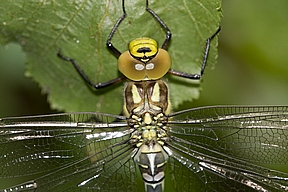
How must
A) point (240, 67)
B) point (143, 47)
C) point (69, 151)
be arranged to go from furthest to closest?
point (240, 67), point (69, 151), point (143, 47)

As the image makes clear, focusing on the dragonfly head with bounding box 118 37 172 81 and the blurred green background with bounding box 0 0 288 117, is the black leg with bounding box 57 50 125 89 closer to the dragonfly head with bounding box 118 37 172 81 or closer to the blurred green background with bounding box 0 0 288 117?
the dragonfly head with bounding box 118 37 172 81

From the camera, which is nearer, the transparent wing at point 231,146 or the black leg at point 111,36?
the black leg at point 111,36

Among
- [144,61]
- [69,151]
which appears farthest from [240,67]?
[69,151]

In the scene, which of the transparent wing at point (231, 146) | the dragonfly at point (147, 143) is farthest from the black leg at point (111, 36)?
the transparent wing at point (231, 146)

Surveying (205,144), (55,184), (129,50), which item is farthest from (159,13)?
(55,184)

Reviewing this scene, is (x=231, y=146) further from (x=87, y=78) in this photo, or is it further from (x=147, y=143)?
(x=87, y=78)

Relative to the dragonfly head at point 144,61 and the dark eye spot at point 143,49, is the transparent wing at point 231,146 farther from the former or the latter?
the dark eye spot at point 143,49

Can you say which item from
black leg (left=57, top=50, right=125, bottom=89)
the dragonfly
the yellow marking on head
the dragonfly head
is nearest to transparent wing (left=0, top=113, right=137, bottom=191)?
the dragonfly
